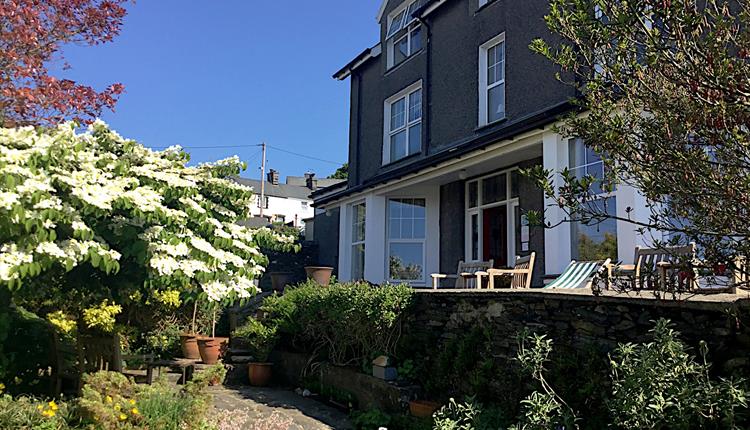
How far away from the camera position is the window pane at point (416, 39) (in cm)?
1641

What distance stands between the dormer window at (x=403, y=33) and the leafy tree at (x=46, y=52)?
10829 millimetres

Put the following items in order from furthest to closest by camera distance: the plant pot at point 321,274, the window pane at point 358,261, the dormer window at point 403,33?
the dormer window at point 403,33 < the window pane at point 358,261 < the plant pot at point 321,274

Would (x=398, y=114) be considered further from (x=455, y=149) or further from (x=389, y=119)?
(x=455, y=149)

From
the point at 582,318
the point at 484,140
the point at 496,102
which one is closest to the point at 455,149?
the point at 484,140

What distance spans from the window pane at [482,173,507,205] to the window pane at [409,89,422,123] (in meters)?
3.56

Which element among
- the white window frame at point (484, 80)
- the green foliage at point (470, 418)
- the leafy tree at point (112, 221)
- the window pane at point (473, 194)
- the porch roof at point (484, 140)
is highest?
the white window frame at point (484, 80)

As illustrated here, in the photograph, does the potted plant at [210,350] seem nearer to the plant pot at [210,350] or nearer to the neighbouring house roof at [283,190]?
the plant pot at [210,350]

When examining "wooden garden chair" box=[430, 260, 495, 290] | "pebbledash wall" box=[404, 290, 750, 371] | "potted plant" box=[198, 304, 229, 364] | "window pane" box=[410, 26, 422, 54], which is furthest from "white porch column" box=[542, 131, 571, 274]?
"window pane" box=[410, 26, 422, 54]

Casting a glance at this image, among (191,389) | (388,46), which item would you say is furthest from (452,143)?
(191,389)

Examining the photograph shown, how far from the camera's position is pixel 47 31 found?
6188 millimetres

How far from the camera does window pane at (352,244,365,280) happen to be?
16328 mm

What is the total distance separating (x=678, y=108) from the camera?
3.17 m

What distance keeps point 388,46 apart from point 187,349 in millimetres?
10265

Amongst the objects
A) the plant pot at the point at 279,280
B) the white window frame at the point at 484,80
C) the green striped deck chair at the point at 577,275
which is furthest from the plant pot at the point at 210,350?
the white window frame at the point at 484,80
